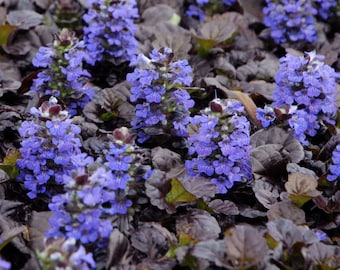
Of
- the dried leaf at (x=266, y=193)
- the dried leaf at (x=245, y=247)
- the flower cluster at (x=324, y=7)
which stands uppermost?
the flower cluster at (x=324, y=7)

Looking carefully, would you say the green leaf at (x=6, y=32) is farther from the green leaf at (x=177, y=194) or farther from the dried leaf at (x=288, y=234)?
the dried leaf at (x=288, y=234)

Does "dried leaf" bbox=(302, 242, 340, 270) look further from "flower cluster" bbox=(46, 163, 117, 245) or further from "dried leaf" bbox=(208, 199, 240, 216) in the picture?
"flower cluster" bbox=(46, 163, 117, 245)

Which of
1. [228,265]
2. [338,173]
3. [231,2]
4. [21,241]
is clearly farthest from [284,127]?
[231,2]

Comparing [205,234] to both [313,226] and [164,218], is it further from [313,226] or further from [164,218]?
[313,226]

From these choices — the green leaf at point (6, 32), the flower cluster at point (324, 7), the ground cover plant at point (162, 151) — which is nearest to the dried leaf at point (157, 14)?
the ground cover plant at point (162, 151)

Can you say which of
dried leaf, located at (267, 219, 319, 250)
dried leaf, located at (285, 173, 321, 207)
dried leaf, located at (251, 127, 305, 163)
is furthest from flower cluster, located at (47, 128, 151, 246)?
dried leaf, located at (251, 127, 305, 163)

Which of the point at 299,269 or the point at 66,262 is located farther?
the point at 299,269

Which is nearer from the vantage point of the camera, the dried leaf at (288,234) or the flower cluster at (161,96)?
the dried leaf at (288,234)

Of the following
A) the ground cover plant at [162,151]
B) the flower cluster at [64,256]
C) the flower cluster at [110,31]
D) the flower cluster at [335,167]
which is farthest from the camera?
the flower cluster at [110,31]
